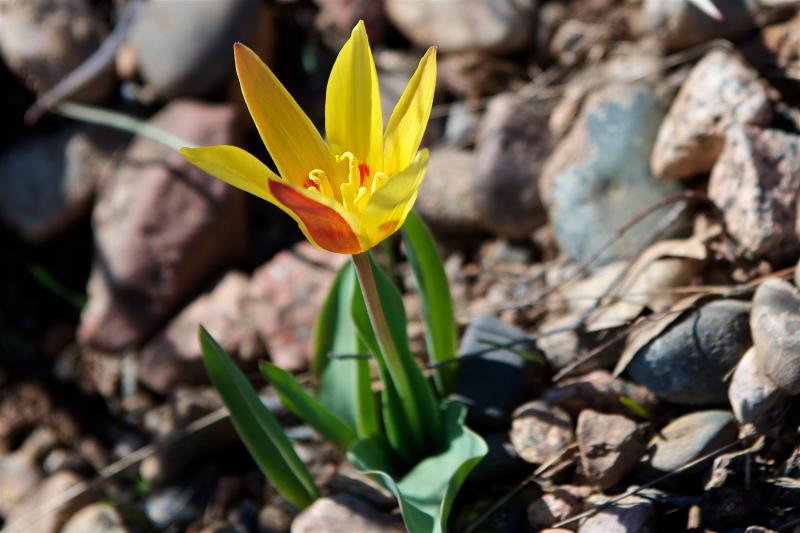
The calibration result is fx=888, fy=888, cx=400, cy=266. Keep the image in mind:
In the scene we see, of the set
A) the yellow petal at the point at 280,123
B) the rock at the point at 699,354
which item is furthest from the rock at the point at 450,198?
the yellow petal at the point at 280,123

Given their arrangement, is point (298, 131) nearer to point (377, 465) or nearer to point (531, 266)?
point (377, 465)

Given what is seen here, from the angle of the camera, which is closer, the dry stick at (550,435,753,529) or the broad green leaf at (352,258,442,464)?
the dry stick at (550,435,753,529)

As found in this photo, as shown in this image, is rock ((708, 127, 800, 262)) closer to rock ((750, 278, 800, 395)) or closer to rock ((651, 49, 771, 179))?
rock ((651, 49, 771, 179))

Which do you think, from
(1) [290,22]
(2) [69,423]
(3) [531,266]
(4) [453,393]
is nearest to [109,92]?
(1) [290,22]

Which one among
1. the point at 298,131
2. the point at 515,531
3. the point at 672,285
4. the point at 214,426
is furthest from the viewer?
the point at 214,426

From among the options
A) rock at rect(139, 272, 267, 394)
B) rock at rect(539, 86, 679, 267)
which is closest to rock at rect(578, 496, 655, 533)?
rock at rect(539, 86, 679, 267)

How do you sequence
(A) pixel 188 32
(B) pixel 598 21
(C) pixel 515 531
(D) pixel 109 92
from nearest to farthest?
(C) pixel 515 531, (B) pixel 598 21, (A) pixel 188 32, (D) pixel 109 92

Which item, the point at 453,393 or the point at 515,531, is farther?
the point at 453,393
